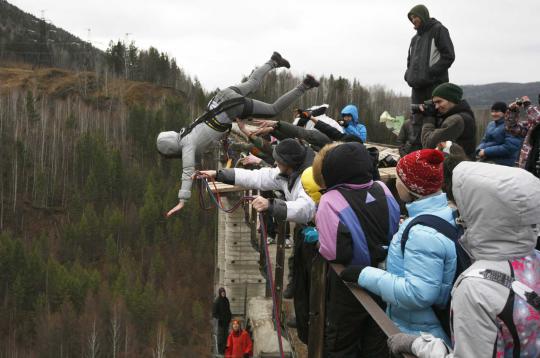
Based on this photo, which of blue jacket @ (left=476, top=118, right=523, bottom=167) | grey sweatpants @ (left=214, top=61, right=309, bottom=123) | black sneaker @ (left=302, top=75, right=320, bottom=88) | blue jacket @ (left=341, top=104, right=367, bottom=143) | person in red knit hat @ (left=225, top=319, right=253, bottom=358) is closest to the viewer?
blue jacket @ (left=476, top=118, right=523, bottom=167)

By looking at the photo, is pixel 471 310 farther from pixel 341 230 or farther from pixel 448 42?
pixel 448 42

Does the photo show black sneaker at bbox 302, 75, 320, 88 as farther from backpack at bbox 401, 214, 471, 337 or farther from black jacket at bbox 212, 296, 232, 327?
black jacket at bbox 212, 296, 232, 327

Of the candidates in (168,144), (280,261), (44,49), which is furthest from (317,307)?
(44,49)

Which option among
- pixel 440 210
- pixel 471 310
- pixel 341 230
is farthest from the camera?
pixel 341 230

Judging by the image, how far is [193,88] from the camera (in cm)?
6431

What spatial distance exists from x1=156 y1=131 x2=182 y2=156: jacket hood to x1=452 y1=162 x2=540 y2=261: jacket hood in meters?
4.36

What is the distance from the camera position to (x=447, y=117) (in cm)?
371

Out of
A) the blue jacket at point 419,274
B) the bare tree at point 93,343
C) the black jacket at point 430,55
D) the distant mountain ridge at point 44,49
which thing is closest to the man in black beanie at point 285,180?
Answer: the blue jacket at point 419,274

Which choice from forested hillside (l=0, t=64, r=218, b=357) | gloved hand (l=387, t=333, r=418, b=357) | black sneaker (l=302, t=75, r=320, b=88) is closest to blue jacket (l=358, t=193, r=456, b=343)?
gloved hand (l=387, t=333, r=418, b=357)

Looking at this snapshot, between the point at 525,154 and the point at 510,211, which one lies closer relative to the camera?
the point at 510,211

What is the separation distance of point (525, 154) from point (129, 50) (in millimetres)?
65960

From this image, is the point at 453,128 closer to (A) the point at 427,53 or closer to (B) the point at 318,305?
(A) the point at 427,53

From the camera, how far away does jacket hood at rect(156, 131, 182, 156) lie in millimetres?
5668

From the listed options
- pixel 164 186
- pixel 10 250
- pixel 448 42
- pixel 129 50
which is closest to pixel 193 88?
pixel 129 50
